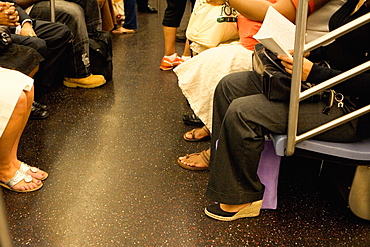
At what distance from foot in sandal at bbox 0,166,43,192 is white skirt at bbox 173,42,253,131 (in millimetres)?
857

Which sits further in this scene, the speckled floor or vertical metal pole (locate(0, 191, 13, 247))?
the speckled floor

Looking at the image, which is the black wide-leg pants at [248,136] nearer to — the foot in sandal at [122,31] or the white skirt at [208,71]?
the white skirt at [208,71]

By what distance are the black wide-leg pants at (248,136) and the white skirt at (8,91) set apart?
871 mm

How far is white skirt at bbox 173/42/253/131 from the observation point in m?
2.12

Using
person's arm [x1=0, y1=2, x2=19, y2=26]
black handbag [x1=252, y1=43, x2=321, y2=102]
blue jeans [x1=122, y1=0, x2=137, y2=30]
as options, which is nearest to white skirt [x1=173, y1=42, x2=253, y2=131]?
black handbag [x1=252, y1=43, x2=321, y2=102]

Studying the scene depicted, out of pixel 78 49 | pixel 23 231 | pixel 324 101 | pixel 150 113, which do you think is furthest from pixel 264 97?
pixel 78 49

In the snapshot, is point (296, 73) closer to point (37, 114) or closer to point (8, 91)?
point (8, 91)

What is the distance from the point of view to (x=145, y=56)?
409 centimetres

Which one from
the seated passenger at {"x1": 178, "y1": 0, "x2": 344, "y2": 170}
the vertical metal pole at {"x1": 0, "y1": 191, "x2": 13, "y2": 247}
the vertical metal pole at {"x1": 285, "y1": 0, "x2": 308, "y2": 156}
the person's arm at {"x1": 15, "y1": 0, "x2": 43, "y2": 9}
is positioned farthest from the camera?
the person's arm at {"x1": 15, "y1": 0, "x2": 43, "y2": 9}

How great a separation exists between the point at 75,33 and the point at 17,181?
4.92 feet

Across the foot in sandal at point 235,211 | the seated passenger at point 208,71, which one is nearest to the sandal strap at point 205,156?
the seated passenger at point 208,71

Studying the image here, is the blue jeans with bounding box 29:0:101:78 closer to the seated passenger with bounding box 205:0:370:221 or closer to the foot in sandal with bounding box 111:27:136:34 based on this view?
the foot in sandal with bounding box 111:27:136:34

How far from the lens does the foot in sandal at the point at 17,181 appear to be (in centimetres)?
197

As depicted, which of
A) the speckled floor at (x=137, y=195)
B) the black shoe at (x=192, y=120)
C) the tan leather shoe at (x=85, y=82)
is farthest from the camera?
the tan leather shoe at (x=85, y=82)
